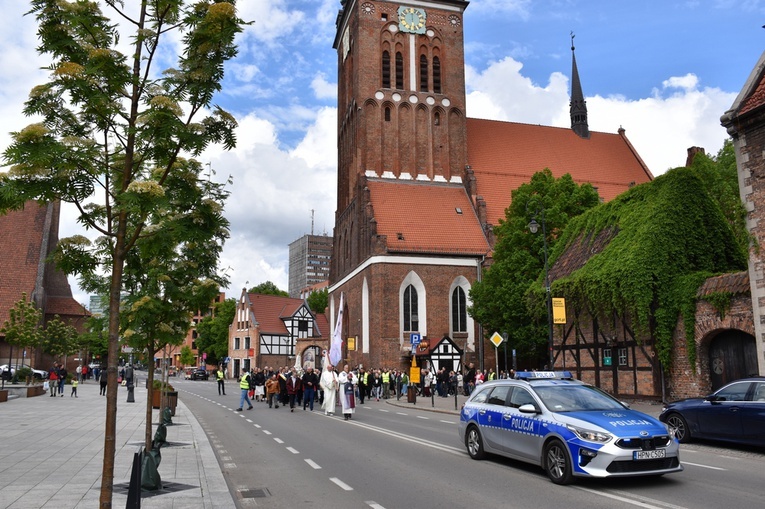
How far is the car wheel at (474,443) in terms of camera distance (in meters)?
11.2

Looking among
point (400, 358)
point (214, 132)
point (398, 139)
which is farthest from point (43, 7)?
point (398, 139)

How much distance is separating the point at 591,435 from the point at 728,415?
18.9 feet

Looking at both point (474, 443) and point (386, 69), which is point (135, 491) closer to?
point (474, 443)

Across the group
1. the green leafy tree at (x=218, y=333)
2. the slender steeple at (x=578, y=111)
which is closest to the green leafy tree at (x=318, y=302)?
the green leafy tree at (x=218, y=333)

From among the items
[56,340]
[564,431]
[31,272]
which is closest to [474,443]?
[564,431]

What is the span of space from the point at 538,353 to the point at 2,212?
A: 113 feet

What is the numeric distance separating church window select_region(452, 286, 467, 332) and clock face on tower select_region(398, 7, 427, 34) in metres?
20.7

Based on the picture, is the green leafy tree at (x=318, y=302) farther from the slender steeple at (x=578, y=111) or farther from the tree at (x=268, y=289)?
the slender steeple at (x=578, y=111)

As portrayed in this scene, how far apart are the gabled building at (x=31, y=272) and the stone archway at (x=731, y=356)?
47.2 meters

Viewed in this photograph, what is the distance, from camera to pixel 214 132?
724 cm

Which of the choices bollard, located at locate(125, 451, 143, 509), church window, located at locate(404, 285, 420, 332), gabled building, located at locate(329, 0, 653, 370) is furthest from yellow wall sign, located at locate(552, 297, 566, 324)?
church window, located at locate(404, 285, 420, 332)

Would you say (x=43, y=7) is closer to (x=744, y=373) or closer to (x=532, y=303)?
(x=744, y=373)

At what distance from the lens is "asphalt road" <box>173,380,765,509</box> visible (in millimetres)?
7902

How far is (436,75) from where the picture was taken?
50.8 m
